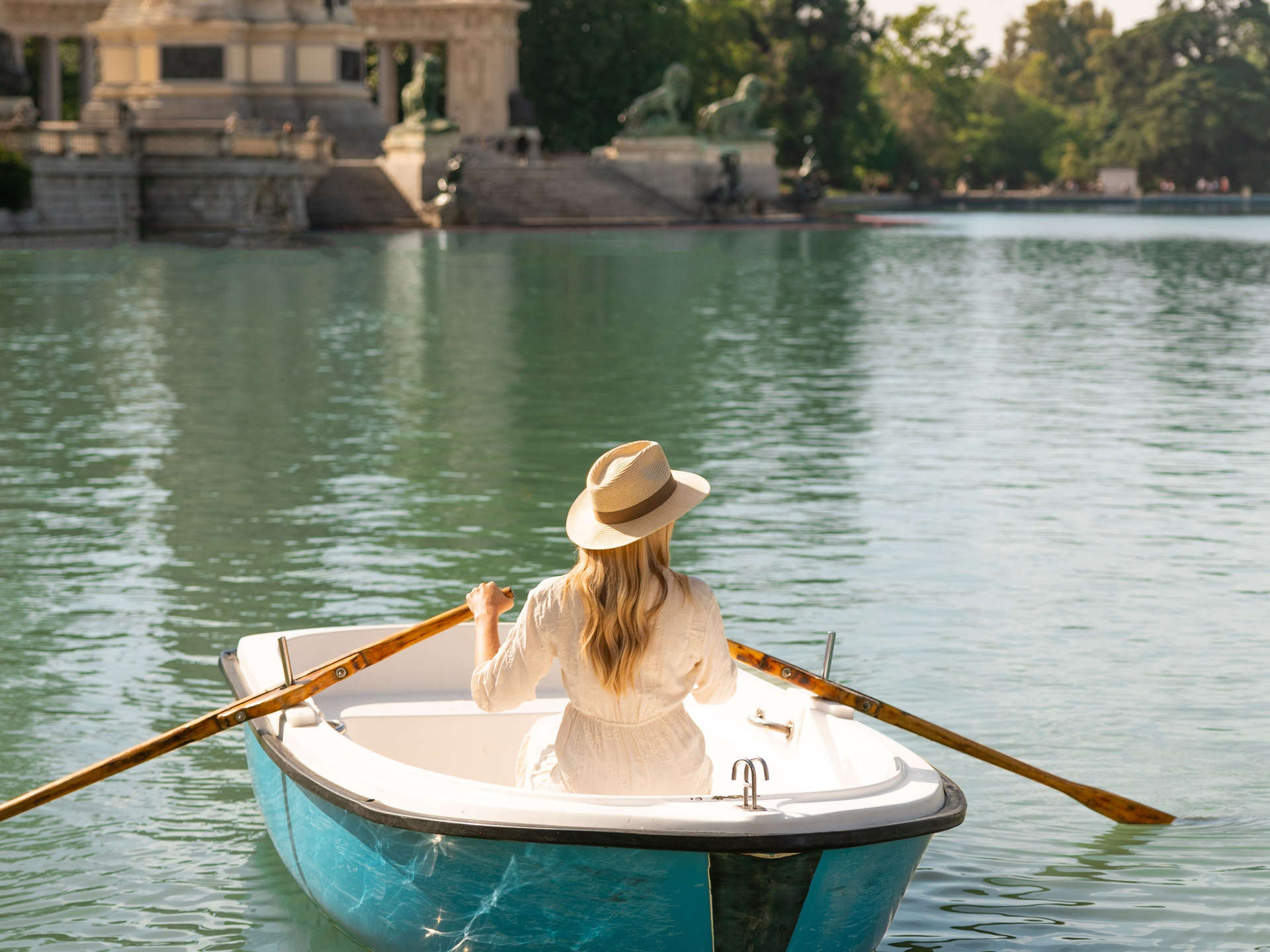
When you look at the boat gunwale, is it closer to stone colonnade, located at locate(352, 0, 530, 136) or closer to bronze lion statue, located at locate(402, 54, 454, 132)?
bronze lion statue, located at locate(402, 54, 454, 132)

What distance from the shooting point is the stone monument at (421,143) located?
55.7 metres

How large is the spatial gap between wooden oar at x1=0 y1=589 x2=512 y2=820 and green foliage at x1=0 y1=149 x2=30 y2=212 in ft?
118

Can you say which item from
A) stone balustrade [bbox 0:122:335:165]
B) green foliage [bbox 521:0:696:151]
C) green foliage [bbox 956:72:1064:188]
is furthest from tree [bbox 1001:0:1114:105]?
stone balustrade [bbox 0:122:335:165]

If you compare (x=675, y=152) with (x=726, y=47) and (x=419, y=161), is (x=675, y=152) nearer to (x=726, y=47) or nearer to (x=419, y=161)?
(x=419, y=161)

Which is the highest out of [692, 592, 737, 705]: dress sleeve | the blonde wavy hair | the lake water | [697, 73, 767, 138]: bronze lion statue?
[697, 73, 767, 138]: bronze lion statue

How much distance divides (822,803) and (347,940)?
195 cm

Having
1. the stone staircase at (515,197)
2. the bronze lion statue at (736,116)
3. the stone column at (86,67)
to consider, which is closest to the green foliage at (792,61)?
the bronze lion statue at (736,116)

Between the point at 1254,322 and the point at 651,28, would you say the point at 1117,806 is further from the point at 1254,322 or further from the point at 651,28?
the point at 651,28

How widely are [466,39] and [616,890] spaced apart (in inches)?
2674

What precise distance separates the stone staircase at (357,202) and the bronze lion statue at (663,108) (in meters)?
11.1

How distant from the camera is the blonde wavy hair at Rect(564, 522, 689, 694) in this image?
527 centimetres

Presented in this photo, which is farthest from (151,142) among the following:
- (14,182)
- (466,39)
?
(466,39)

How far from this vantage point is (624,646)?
5.31 metres

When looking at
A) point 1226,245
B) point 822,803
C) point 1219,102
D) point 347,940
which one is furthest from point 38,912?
point 1219,102
